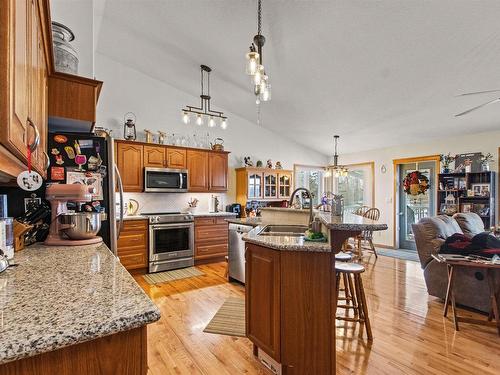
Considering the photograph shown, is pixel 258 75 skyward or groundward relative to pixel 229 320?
skyward

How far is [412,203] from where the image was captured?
5930mm

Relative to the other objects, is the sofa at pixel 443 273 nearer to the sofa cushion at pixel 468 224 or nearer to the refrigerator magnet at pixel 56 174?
the sofa cushion at pixel 468 224

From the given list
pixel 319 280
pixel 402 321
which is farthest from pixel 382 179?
pixel 319 280

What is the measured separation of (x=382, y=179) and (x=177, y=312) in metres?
5.33

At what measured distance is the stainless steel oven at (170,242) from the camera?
4.33 m

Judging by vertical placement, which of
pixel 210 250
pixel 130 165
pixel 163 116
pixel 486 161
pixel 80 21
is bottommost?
pixel 210 250

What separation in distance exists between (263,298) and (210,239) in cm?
306

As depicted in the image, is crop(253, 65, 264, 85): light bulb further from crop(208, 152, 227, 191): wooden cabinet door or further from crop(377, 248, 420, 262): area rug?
crop(377, 248, 420, 262): area rug

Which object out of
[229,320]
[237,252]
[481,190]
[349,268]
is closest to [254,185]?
[237,252]

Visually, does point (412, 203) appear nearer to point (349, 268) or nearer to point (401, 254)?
point (401, 254)

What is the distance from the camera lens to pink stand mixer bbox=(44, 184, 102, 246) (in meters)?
1.76

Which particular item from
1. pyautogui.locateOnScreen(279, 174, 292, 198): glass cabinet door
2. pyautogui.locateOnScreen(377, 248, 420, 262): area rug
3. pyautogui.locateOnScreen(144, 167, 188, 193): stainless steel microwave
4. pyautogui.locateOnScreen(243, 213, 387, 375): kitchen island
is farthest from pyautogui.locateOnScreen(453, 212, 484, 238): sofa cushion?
pyautogui.locateOnScreen(144, 167, 188, 193): stainless steel microwave

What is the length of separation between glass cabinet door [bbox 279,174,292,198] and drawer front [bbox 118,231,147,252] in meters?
3.10

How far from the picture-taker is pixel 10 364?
1.89 feet
